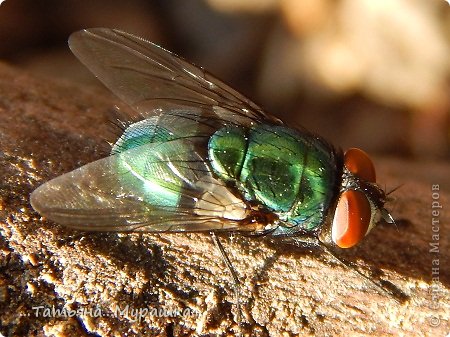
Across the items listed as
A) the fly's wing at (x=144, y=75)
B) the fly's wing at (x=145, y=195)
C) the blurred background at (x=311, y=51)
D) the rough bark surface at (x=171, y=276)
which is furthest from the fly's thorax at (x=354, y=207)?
the blurred background at (x=311, y=51)

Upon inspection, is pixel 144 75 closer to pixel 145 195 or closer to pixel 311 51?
pixel 145 195

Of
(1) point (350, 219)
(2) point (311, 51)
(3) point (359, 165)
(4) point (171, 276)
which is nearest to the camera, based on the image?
(4) point (171, 276)

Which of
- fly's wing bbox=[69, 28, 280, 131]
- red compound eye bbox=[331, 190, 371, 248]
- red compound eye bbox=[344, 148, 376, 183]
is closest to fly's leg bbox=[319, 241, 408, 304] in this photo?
red compound eye bbox=[331, 190, 371, 248]

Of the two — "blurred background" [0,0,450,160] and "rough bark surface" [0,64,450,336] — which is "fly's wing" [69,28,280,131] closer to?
"rough bark surface" [0,64,450,336]

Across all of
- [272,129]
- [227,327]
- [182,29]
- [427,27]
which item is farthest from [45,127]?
[427,27]

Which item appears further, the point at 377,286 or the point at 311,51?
the point at 311,51

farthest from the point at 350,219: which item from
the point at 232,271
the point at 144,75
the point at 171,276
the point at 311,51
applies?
the point at 311,51

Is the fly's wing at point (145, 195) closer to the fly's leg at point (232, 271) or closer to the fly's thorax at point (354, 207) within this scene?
the fly's leg at point (232, 271)
